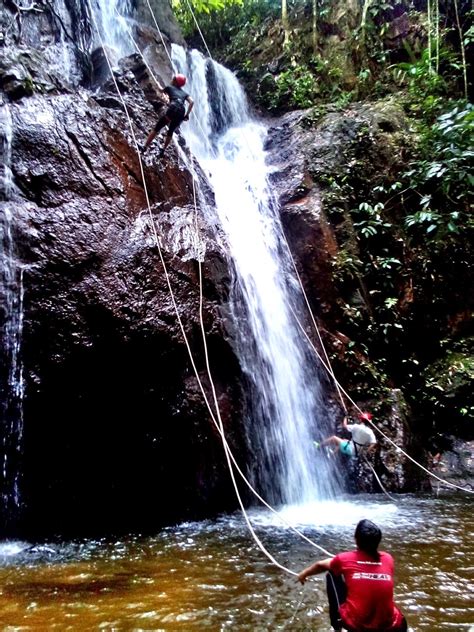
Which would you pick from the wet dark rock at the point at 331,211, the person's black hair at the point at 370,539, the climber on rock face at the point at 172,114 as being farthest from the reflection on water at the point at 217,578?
the climber on rock face at the point at 172,114

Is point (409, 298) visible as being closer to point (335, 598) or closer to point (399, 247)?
point (399, 247)

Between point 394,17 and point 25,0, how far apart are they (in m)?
9.89

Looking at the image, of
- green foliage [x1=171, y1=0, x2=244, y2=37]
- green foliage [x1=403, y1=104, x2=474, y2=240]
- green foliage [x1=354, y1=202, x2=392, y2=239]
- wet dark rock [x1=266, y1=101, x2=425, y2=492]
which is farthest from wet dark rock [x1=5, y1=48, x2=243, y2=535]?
green foliage [x1=171, y1=0, x2=244, y2=37]

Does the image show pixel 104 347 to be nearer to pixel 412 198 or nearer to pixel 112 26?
pixel 412 198

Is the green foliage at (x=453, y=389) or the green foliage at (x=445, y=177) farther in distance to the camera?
the green foliage at (x=445, y=177)

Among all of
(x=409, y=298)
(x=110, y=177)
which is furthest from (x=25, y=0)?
(x=409, y=298)

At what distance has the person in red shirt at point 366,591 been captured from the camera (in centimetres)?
272

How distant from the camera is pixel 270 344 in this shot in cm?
830

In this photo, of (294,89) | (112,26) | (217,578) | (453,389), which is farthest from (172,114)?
(294,89)

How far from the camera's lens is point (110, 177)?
708 cm

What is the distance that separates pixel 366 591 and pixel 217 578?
1.95 meters

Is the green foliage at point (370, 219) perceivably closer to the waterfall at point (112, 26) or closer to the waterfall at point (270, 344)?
the waterfall at point (270, 344)

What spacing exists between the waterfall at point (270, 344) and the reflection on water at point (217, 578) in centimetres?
124

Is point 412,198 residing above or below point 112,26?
below
